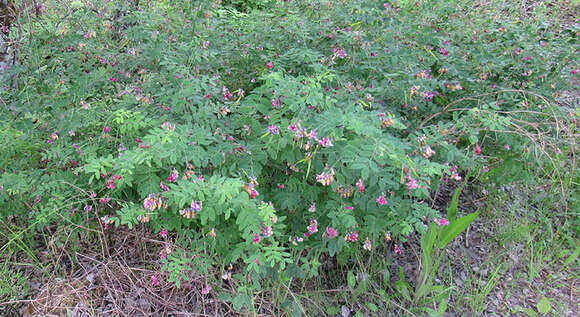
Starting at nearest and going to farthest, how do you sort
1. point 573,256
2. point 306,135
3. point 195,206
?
point 195,206 → point 306,135 → point 573,256

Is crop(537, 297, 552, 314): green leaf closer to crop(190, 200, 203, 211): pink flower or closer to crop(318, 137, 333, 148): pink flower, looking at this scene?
crop(318, 137, 333, 148): pink flower

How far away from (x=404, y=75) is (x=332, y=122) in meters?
0.89

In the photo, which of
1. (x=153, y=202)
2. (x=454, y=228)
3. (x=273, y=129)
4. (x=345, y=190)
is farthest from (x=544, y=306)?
(x=153, y=202)

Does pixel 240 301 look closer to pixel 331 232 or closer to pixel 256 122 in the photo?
pixel 331 232

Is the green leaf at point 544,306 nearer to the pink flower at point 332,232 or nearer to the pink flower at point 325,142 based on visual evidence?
the pink flower at point 332,232

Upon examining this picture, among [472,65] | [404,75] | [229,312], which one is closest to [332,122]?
[404,75]

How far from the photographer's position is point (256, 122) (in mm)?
2150

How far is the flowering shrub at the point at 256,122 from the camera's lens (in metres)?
1.87

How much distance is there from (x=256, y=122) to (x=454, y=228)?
1164mm

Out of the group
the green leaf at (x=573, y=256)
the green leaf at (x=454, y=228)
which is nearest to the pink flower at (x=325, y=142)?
the green leaf at (x=454, y=228)

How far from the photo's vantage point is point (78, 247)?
2.48 metres

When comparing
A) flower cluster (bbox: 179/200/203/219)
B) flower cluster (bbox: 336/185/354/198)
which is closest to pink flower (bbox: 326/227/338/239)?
flower cluster (bbox: 336/185/354/198)

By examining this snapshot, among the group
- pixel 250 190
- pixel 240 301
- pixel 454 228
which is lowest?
pixel 240 301

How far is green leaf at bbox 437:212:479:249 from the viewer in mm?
2160
